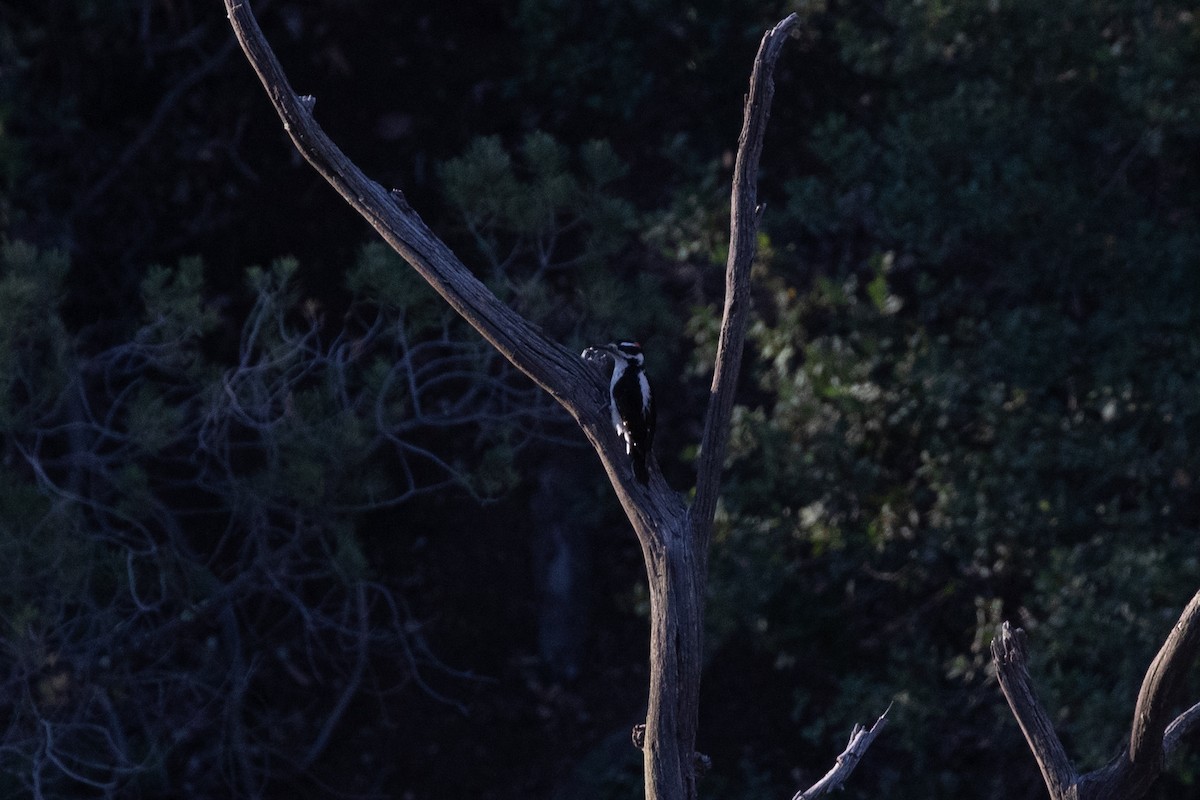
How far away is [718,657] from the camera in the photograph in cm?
805

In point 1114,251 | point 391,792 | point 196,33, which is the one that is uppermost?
point 196,33

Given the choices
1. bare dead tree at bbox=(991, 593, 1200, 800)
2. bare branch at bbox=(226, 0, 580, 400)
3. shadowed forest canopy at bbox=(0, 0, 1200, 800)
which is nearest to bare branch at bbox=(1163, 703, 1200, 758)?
bare dead tree at bbox=(991, 593, 1200, 800)

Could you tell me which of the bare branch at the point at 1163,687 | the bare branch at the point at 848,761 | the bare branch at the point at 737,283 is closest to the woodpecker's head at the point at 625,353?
the bare branch at the point at 737,283

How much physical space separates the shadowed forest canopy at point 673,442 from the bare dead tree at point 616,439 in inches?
94.5

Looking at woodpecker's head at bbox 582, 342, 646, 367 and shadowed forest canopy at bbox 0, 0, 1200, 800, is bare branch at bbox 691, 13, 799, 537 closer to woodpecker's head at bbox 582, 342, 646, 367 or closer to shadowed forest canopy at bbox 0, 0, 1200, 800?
woodpecker's head at bbox 582, 342, 646, 367

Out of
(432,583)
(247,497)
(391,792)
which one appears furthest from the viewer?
(432,583)

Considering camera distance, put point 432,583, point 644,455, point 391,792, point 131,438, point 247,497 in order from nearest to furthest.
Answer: point 644,455
point 131,438
point 247,497
point 391,792
point 432,583

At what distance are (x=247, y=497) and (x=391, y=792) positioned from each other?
1.95 m

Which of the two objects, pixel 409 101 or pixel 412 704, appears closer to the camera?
pixel 412 704

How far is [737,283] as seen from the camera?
12.6ft

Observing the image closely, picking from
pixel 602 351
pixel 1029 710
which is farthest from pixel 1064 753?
pixel 602 351

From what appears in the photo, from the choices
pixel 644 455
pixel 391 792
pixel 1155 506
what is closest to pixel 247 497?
pixel 391 792

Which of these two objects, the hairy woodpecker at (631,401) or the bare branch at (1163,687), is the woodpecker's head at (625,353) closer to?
the hairy woodpecker at (631,401)

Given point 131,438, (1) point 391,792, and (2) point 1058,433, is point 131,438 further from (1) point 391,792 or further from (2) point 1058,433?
(2) point 1058,433
